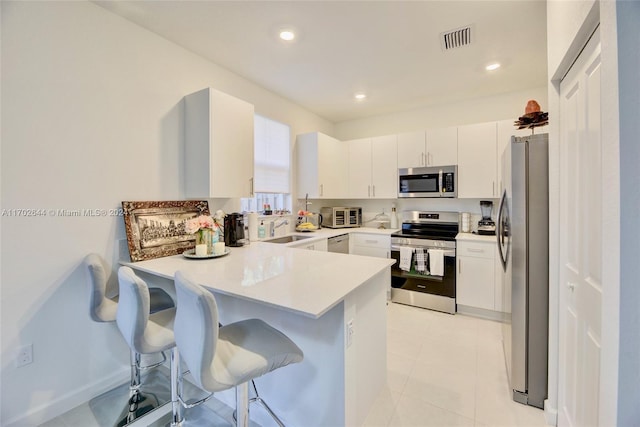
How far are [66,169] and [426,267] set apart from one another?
11.3ft

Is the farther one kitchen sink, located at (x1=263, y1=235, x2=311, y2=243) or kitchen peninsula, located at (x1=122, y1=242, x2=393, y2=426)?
kitchen sink, located at (x1=263, y1=235, x2=311, y2=243)

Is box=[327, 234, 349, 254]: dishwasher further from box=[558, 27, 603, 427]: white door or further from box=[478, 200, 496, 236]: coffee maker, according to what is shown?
box=[558, 27, 603, 427]: white door

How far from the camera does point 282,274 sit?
157cm

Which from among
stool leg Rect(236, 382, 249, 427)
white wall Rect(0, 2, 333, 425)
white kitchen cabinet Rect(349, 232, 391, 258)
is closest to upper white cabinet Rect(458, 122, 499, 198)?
white kitchen cabinet Rect(349, 232, 391, 258)

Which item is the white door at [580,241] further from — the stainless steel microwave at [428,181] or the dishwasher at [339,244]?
the dishwasher at [339,244]

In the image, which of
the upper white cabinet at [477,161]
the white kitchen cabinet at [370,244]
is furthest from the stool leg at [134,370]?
the upper white cabinet at [477,161]

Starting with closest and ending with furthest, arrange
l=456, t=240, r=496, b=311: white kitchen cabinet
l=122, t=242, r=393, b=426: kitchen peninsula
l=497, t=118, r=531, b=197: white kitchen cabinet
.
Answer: l=122, t=242, r=393, b=426: kitchen peninsula → l=456, t=240, r=496, b=311: white kitchen cabinet → l=497, t=118, r=531, b=197: white kitchen cabinet

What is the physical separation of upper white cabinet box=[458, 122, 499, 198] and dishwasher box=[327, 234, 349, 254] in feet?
5.20

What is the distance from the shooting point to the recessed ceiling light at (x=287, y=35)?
2195mm

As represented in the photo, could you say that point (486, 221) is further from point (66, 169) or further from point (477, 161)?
point (66, 169)

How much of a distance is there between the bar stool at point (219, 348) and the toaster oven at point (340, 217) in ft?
9.48

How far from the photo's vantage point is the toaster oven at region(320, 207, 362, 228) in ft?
13.6

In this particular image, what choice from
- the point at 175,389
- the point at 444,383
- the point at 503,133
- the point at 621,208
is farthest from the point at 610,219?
the point at 503,133

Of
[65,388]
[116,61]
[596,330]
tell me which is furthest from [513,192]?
[65,388]
